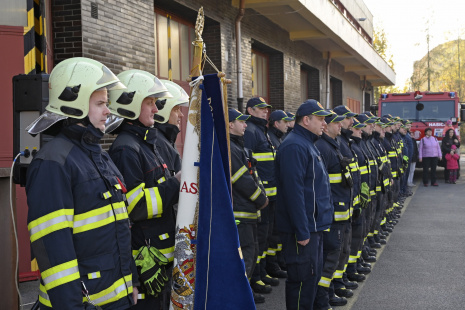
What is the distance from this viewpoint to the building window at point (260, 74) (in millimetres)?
15242

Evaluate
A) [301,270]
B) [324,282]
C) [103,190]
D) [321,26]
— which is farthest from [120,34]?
[321,26]

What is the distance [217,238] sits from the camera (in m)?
3.33

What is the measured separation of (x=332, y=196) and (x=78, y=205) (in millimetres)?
3645

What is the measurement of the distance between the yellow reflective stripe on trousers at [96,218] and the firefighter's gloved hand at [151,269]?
54 centimetres

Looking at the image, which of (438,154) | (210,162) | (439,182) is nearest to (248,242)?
(210,162)

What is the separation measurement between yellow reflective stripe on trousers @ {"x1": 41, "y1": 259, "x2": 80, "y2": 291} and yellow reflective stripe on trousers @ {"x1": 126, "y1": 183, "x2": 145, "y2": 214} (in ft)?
2.70

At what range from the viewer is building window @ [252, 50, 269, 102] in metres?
15.2

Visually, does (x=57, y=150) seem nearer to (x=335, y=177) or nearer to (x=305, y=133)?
(x=305, y=133)

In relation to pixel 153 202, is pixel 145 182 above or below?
above

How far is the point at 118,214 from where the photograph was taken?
292 centimetres

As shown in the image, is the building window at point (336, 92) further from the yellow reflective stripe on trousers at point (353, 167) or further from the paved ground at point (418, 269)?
the yellow reflective stripe on trousers at point (353, 167)

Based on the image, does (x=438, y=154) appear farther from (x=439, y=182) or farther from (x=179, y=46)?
(x=179, y=46)

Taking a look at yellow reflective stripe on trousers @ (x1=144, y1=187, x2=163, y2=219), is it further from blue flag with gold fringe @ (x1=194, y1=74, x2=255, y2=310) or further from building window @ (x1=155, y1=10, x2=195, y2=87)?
building window @ (x1=155, y1=10, x2=195, y2=87)

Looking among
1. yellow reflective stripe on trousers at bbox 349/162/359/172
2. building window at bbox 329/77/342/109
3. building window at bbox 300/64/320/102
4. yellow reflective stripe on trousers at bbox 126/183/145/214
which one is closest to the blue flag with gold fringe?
yellow reflective stripe on trousers at bbox 126/183/145/214
